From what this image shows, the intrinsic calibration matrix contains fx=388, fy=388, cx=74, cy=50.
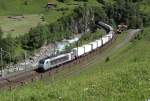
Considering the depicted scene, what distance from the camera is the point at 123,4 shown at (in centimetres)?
18062

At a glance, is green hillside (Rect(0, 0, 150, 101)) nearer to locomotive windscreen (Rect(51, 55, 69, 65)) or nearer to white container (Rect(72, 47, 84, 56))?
locomotive windscreen (Rect(51, 55, 69, 65))

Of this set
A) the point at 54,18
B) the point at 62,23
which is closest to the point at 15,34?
the point at 62,23

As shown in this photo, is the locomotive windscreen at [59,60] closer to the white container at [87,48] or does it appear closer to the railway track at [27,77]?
the railway track at [27,77]

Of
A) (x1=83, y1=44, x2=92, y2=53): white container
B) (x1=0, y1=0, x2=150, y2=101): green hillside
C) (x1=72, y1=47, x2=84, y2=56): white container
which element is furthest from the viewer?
(x1=83, y1=44, x2=92, y2=53): white container

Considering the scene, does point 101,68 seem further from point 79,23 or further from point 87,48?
point 79,23

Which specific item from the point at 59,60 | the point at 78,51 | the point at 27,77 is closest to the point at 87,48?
the point at 78,51

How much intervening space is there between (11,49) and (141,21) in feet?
201

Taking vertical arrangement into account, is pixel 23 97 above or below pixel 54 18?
above

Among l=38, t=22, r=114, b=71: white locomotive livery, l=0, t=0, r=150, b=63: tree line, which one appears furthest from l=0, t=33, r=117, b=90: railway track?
l=0, t=0, r=150, b=63: tree line

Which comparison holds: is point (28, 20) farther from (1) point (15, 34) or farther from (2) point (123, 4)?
(2) point (123, 4)

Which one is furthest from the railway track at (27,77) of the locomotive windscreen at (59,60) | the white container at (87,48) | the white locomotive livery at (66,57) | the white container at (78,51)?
the white container at (87,48)

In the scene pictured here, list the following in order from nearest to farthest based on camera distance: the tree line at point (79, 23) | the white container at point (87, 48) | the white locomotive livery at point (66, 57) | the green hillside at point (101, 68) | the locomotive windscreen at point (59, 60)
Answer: the green hillside at point (101, 68)
the white locomotive livery at point (66, 57)
the locomotive windscreen at point (59, 60)
the white container at point (87, 48)
the tree line at point (79, 23)

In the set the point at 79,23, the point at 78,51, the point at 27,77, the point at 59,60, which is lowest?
the point at 79,23

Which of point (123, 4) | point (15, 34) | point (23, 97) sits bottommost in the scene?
point (15, 34)
